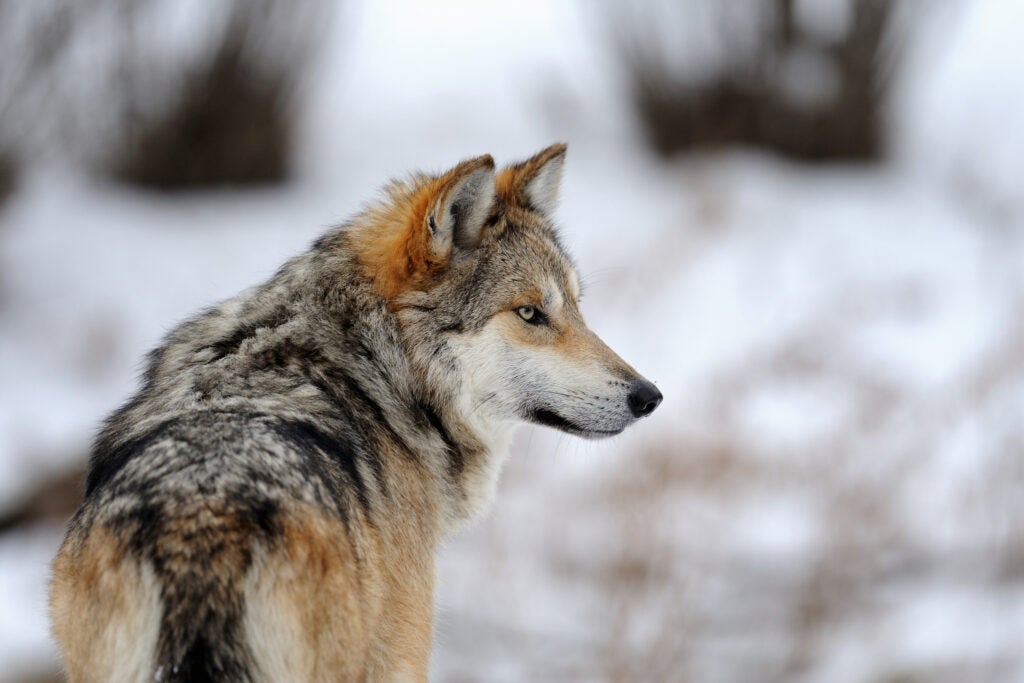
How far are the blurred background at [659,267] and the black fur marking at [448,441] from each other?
974 mm

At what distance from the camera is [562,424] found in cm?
480

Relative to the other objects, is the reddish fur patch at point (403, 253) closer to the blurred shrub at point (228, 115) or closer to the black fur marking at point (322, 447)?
the black fur marking at point (322, 447)

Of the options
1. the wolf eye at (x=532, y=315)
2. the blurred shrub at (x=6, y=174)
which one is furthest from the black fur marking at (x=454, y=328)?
the blurred shrub at (x=6, y=174)

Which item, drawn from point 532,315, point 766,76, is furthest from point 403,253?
point 766,76

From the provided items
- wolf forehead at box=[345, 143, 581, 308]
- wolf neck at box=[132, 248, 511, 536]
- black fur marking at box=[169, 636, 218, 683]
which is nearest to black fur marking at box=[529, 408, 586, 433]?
wolf neck at box=[132, 248, 511, 536]

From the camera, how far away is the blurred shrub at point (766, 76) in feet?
47.1

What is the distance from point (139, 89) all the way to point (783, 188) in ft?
23.3

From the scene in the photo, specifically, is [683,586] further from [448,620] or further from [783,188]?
[783,188]

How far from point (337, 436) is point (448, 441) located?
88 cm

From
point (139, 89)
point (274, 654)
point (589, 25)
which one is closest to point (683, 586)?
point (274, 654)

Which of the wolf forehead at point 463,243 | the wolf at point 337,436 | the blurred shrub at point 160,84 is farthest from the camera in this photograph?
the blurred shrub at point 160,84

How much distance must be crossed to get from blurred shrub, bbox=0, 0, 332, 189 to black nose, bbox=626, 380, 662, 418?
342 inches

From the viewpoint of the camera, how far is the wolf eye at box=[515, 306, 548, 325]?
4758mm

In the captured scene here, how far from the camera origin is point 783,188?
14555 millimetres
